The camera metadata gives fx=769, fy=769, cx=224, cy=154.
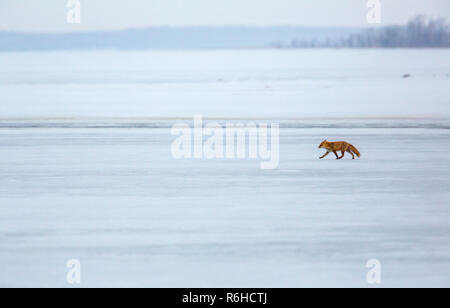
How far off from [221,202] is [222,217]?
51 cm

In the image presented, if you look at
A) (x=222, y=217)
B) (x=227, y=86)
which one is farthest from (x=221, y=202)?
(x=227, y=86)

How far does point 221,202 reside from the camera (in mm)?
5637

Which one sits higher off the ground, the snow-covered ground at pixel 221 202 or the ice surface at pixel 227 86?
the ice surface at pixel 227 86

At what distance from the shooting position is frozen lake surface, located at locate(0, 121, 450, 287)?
389 cm

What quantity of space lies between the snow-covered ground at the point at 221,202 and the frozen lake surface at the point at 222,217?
14 millimetres

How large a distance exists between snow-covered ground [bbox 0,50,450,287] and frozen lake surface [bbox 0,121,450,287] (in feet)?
0.05

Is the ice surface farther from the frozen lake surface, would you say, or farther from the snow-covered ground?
the frozen lake surface

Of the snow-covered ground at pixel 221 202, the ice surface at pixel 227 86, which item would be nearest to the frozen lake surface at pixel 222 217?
the snow-covered ground at pixel 221 202

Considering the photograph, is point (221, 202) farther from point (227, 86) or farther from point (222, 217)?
point (227, 86)

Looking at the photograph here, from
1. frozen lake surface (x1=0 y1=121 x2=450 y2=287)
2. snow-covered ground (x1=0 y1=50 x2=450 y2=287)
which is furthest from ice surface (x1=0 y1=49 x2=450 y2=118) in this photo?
frozen lake surface (x1=0 y1=121 x2=450 y2=287)

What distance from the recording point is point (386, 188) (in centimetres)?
623

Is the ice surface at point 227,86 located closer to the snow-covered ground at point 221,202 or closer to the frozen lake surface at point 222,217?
the snow-covered ground at point 221,202

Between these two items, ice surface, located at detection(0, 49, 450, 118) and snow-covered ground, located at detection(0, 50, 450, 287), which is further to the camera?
ice surface, located at detection(0, 49, 450, 118)

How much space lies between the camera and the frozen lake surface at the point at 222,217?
12.8 ft
